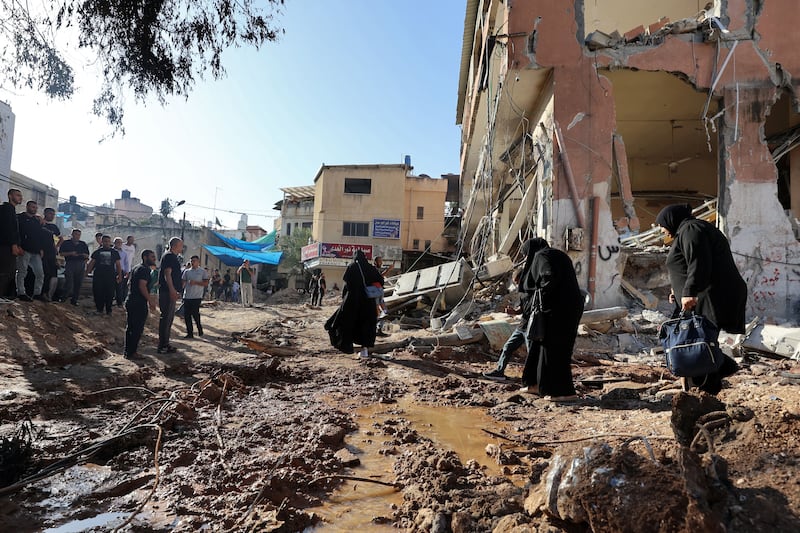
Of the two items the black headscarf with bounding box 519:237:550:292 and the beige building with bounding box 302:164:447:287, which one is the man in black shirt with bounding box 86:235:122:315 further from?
the beige building with bounding box 302:164:447:287

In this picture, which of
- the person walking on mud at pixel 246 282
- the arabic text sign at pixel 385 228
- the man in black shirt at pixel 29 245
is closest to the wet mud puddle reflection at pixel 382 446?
the man in black shirt at pixel 29 245

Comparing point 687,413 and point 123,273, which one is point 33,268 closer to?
point 123,273

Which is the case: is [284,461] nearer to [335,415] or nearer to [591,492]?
[335,415]

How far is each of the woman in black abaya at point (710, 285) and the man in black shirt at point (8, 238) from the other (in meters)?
7.53

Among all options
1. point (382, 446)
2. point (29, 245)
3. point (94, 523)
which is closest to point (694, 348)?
point (382, 446)

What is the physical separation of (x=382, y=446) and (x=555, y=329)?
6.99 feet

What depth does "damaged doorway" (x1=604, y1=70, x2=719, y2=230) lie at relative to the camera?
9.95 m

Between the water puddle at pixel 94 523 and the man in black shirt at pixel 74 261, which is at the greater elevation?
the man in black shirt at pixel 74 261

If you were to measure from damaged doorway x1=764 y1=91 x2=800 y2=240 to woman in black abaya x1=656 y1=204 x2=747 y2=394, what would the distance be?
795 cm

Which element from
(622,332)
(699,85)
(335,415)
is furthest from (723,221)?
(335,415)

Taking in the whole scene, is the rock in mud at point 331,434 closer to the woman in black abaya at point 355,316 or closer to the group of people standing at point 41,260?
the woman in black abaya at point 355,316

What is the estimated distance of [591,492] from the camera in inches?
66.8

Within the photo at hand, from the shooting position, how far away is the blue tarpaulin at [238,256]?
28953 mm

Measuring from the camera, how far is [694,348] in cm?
311
